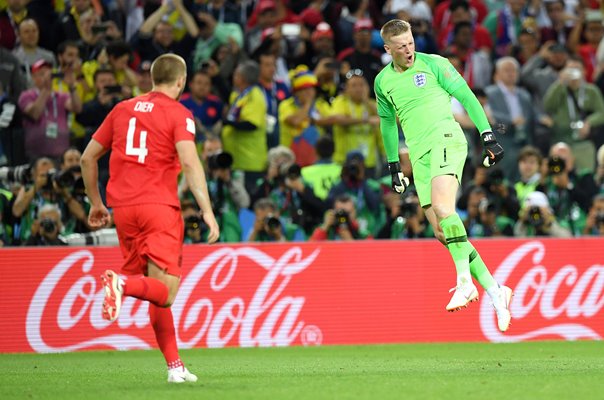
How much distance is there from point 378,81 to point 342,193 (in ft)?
15.9

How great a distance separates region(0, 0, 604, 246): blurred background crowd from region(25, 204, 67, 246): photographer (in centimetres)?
2

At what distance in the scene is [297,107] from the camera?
60.5ft

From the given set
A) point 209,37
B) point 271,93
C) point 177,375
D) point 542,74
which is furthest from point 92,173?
point 542,74

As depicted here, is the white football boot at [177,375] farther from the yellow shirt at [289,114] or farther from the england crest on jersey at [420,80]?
the yellow shirt at [289,114]

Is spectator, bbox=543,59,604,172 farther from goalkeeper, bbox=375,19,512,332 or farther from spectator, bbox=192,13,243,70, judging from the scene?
goalkeeper, bbox=375,19,512,332

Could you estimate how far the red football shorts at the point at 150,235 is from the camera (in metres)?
9.22

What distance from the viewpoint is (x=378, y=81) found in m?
11.9

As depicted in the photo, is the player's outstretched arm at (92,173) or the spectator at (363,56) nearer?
the player's outstretched arm at (92,173)

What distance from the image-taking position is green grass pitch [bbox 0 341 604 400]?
8.85 m

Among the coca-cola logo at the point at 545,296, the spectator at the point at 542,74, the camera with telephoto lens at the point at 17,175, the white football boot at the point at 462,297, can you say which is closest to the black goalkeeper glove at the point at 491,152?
the white football boot at the point at 462,297

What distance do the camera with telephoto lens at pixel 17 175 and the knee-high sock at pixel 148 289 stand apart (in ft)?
22.7

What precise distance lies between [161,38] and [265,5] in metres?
2.23

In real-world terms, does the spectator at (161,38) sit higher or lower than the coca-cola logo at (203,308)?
higher

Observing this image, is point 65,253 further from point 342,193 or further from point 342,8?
point 342,8
